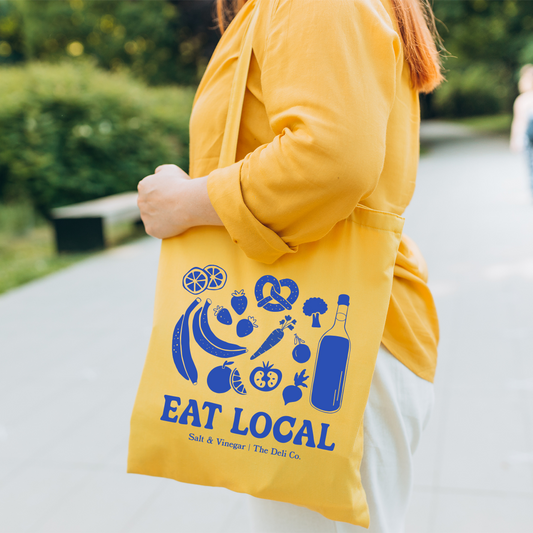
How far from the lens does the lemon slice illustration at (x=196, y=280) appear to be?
1.14 m

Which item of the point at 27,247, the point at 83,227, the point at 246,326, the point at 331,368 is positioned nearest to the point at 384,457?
the point at 331,368

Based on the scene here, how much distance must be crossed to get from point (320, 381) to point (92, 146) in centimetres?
928

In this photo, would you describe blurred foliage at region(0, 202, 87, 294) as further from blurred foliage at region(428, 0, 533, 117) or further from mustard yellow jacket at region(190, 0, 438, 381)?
blurred foliage at region(428, 0, 533, 117)

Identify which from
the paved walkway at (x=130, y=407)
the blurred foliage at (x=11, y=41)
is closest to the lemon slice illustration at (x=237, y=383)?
the paved walkway at (x=130, y=407)

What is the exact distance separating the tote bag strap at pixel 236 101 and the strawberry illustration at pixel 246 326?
290 mm

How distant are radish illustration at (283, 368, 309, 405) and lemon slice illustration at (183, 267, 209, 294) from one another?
24 cm

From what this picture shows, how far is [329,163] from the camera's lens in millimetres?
965

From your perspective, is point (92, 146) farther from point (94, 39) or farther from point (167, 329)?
point (94, 39)

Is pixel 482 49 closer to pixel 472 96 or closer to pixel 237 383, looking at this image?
pixel 472 96

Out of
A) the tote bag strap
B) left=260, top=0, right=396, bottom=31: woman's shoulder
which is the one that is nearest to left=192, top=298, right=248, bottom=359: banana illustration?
the tote bag strap

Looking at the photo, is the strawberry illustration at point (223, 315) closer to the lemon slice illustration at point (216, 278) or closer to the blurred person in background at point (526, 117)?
the lemon slice illustration at point (216, 278)

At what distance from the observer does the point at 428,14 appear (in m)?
1.40

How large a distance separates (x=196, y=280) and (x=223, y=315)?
0.29 feet

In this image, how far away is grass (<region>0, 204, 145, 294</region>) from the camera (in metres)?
6.70
